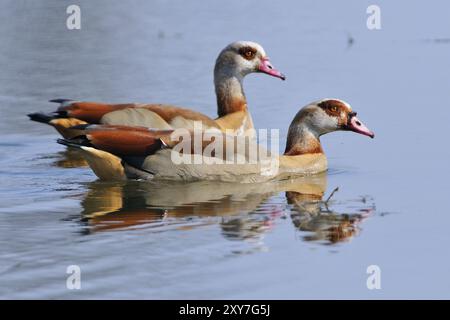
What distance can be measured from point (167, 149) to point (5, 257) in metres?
3.53

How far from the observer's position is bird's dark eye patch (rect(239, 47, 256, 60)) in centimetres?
1492

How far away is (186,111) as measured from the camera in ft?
45.4

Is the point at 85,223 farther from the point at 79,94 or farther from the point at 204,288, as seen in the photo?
the point at 79,94

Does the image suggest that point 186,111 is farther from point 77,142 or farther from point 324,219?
point 324,219

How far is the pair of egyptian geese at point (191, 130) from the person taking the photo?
40.4 ft

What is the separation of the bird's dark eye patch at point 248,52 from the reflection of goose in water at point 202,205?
2.59 meters

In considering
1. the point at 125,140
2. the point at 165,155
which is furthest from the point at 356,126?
the point at 125,140

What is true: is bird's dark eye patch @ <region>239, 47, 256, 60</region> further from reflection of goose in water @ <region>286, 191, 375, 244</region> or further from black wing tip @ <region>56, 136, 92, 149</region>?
reflection of goose in water @ <region>286, 191, 375, 244</region>

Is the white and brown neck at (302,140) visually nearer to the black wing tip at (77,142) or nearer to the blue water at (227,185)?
the blue water at (227,185)

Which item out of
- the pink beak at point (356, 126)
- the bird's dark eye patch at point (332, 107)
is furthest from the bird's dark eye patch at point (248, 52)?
the pink beak at point (356, 126)

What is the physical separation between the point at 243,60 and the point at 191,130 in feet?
9.00

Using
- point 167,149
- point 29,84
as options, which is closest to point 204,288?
point 167,149

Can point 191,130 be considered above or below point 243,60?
below

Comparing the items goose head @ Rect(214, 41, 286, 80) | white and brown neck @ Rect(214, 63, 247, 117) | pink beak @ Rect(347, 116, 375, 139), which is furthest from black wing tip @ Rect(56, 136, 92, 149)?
goose head @ Rect(214, 41, 286, 80)
